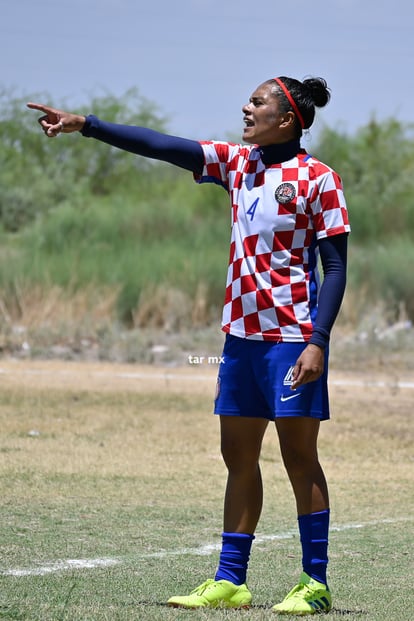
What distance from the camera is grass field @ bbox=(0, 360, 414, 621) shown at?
216 inches

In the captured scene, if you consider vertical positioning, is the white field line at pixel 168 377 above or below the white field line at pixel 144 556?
above

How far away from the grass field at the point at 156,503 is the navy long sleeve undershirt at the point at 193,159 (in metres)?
1.25

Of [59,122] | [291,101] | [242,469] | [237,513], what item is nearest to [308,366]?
[242,469]

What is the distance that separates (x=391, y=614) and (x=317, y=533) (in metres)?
0.46

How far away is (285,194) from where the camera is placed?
16.7 ft

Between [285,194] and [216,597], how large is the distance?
1724 mm

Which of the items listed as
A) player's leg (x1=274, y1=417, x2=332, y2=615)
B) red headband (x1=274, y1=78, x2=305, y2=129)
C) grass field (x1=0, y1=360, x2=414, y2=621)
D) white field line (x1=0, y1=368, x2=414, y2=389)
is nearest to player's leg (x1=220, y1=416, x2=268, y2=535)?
player's leg (x1=274, y1=417, x2=332, y2=615)

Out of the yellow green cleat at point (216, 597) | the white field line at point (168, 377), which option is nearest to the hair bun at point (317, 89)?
the yellow green cleat at point (216, 597)

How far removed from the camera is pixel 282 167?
17.1 feet

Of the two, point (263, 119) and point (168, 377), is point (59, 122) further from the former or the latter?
point (168, 377)

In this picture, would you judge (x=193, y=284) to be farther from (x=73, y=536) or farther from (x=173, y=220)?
(x=73, y=536)

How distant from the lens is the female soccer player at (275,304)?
508cm

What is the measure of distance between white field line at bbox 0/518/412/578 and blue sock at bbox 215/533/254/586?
1068mm

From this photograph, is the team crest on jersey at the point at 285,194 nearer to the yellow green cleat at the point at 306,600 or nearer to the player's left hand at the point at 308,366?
the player's left hand at the point at 308,366
